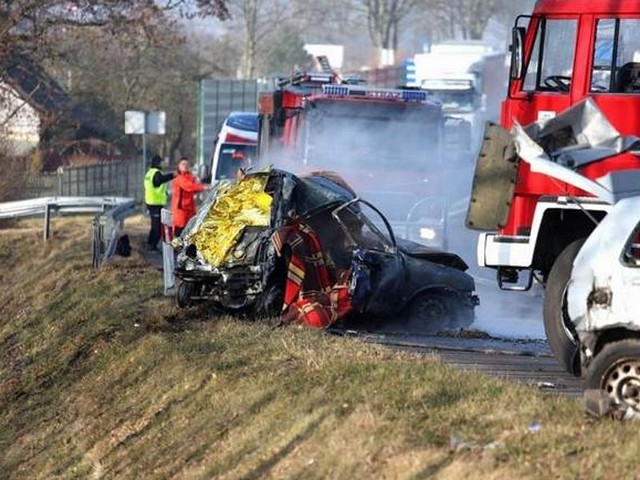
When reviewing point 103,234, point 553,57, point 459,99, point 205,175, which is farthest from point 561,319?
point 459,99

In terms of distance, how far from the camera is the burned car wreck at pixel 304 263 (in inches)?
580

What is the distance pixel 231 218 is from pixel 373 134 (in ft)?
24.3

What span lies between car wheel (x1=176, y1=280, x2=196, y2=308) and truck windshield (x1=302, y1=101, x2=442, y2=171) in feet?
22.7

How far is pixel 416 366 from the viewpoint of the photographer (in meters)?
10.7

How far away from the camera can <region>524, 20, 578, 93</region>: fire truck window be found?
521 inches

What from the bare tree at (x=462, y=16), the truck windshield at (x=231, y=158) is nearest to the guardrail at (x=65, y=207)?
the truck windshield at (x=231, y=158)

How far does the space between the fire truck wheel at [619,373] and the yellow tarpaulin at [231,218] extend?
615 cm

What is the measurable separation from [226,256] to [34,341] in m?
3.15

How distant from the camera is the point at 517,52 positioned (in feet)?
44.0

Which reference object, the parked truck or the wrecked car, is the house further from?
the wrecked car

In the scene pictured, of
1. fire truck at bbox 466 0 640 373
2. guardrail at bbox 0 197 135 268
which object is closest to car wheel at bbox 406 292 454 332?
fire truck at bbox 466 0 640 373

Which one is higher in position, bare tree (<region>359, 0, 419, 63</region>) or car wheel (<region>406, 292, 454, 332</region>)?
bare tree (<region>359, 0, 419, 63</region>)

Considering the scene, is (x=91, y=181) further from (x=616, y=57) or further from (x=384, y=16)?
(x=384, y=16)

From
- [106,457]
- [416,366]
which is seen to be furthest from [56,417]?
[416,366]
